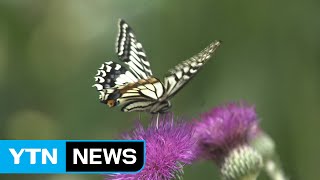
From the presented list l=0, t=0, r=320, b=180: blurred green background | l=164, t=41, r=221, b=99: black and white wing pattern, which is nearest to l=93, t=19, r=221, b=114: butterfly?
l=164, t=41, r=221, b=99: black and white wing pattern

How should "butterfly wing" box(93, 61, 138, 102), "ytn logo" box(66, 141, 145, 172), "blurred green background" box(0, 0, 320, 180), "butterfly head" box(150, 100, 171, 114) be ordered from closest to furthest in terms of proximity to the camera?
"ytn logo" box(66, 141, 145, 172) → "butterfly head" box(150, 100, 171, 114) → "butterfly wing" box(93, 61, 138, 102) → "blurred green background" box(0, 0, 320, 180)

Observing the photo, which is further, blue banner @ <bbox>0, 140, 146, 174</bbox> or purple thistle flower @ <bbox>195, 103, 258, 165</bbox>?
purple thistle flower @ <bbox>195, 103, 258, 165</bbox>

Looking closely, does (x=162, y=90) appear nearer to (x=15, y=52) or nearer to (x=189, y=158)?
(x=189, y=158)

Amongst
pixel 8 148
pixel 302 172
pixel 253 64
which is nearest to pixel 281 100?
pixel 253 64

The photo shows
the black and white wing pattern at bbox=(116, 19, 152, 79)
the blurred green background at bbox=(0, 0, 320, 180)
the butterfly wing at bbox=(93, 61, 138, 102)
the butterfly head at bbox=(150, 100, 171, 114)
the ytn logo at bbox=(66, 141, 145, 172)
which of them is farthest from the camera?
the blurred green background at bbox=(0, 0, 320, 180)

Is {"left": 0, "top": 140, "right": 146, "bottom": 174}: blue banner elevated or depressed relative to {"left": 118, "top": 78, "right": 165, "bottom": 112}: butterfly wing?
depressed

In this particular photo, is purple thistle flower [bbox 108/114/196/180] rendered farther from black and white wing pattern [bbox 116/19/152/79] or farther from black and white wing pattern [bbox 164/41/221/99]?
black and white wing pattern [bbox 116/19/152/79]

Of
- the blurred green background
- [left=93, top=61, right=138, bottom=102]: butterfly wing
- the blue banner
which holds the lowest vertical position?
the blue banner

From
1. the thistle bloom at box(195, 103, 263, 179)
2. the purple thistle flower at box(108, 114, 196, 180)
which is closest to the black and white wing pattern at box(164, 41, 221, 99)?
the purple thistle flower at box(108, 114, 196, 180)
